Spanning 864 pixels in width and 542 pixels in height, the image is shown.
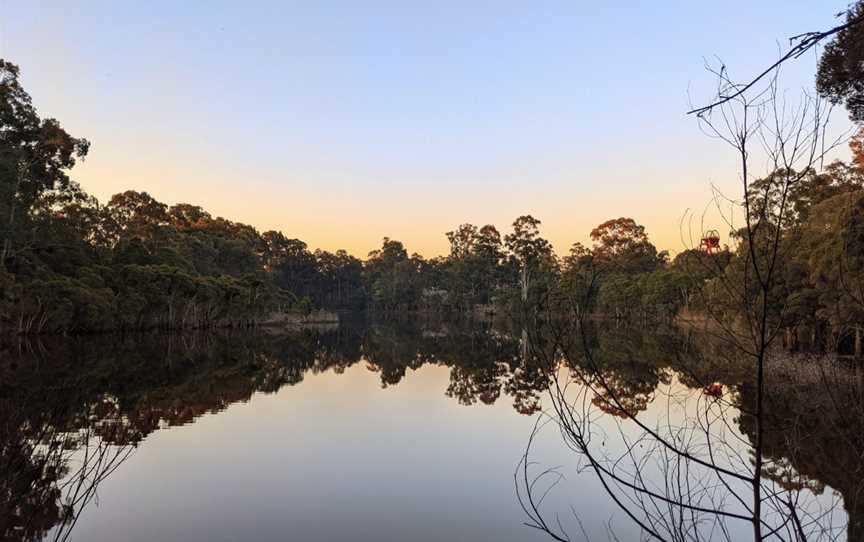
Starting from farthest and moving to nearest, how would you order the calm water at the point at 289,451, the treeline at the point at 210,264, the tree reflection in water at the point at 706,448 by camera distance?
1. the calm water at the point at 289,451
2. the treeline at the point at 210,264
3. the tree reflection in water at the point at 706,448

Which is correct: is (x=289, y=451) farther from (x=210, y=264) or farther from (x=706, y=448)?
(x=210, y=264)

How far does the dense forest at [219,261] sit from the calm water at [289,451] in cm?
154

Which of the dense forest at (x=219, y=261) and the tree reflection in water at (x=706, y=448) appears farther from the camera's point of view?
the dense forest at (x=219, y=261)

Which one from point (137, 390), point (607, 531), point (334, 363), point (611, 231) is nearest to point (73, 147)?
point (334, 363)

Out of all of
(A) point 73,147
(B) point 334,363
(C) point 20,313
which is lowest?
(B) point 334,363

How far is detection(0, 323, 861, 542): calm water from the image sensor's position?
6.32 metres

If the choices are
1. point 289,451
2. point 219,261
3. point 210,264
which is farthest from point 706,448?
point 219,261

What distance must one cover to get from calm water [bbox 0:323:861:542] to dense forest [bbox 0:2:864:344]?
1.54m

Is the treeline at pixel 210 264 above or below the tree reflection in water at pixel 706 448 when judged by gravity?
above

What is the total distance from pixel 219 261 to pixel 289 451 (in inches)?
1904

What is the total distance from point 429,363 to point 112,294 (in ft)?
54.5

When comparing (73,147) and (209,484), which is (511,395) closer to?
(209,484)

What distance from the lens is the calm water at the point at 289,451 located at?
6.32 meters

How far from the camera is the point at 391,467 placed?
897cm
